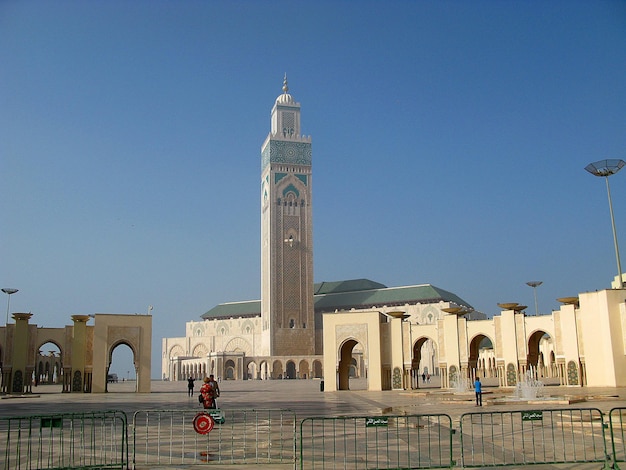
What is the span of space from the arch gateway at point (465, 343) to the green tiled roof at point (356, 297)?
36.1 metres

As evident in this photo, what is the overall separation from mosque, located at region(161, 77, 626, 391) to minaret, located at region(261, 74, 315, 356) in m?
0.10

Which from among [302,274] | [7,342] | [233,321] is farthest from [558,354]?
[233,321]

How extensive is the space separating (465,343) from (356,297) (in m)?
42.7

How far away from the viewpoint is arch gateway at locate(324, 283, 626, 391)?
2342 cm

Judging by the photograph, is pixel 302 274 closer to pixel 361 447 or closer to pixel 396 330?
pixel 396 330

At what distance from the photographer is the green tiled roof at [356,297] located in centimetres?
6381

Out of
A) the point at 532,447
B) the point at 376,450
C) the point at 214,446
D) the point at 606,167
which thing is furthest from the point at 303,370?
the point at 376,450

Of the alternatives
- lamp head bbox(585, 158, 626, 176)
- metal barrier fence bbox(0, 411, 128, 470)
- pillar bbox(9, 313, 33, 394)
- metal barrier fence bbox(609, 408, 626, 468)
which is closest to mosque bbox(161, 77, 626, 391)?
lamp head bbox(585, 158, 626, 176)

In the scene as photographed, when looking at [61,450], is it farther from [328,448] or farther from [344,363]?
[344,363]

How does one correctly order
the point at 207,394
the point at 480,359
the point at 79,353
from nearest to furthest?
the point at 207,394, the point at 79,353, the point at 480,359

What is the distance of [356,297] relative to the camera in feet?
225

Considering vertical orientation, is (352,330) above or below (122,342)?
above

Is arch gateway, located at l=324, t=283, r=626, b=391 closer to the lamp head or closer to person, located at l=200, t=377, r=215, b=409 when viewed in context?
the lamp head

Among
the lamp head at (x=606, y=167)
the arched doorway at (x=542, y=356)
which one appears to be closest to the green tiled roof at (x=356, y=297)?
the arched doorway at (x=542, y=356)
